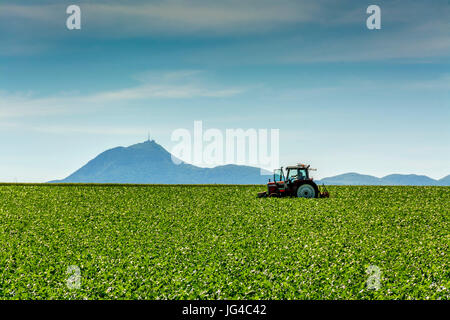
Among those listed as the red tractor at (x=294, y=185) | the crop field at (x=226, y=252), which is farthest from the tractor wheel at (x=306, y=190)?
the crop field at (x=226, y=252)

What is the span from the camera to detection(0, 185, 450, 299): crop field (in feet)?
39.9

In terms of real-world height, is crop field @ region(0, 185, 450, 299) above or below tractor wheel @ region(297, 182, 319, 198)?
below

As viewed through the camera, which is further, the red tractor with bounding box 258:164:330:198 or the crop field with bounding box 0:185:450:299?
the red tractor with bounding box 258:164:330:198

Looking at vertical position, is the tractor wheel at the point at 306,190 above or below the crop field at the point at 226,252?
above

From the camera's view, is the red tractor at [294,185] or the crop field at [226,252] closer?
the crop field at [226,252]

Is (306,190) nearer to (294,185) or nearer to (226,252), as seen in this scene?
(294,185)

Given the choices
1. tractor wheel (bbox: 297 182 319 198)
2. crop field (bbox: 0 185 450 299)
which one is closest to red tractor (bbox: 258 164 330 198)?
tractor wheel (bbox: 297 182 319 198)

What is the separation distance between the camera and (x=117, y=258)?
1596cm

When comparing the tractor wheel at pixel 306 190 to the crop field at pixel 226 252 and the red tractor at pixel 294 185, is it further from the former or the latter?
the crop field at pixel 226 252

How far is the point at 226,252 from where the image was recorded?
16.6 meters

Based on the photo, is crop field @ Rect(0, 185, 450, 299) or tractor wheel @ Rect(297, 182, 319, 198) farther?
tractor wheel @ Rect(297, 182, 319, 198)

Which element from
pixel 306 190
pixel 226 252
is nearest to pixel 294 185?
pixel 306 190

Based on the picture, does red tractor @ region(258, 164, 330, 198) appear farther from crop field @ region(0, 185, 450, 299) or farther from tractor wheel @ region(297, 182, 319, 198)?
crop field @ region(0, 185, 450, 299)

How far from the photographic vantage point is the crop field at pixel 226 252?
12.2 meters
